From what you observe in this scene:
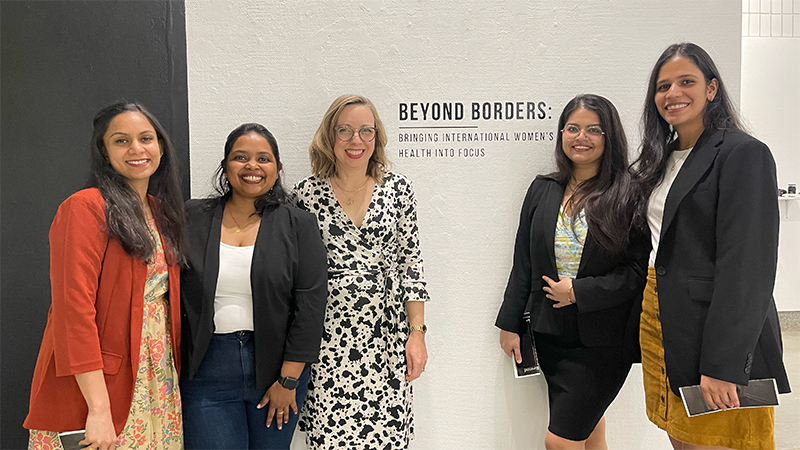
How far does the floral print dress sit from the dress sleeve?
3.17 ft

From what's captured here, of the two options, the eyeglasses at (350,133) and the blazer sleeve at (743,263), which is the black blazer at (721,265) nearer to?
the blazer sleeve at (743,263)

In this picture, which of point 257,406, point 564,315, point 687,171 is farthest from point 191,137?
point 687,171

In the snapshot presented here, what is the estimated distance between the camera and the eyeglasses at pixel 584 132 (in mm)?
2285

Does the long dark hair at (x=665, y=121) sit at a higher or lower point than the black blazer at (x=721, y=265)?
higher

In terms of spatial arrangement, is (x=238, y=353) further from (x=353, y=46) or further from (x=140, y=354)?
(x=353, y=46)

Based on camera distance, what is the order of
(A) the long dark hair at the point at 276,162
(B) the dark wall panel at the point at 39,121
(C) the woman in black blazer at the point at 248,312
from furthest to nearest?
(B) the dark wall panel at the point at 39,121 < (A) the long dark hair at the point at 276,162 < (C) the woman in black blazer at the point at 248,312

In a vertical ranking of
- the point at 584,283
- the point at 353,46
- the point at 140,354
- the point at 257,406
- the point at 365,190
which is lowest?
the point at 257,406

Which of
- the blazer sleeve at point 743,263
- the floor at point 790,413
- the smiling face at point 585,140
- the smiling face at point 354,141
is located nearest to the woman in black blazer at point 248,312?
the smiling face at point 354,141

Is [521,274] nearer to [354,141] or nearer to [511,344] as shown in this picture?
[511,344]

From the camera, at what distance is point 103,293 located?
172cm

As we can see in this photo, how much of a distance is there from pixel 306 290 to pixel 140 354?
624mm

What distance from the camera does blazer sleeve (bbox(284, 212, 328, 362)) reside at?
1.99 m

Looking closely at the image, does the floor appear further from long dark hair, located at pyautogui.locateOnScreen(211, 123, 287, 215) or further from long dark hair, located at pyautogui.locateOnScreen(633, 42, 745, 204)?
long dark hair, located at pyautogui.locateOnScreen(211, 123, 287, 215)

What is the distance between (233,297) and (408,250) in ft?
2.53
